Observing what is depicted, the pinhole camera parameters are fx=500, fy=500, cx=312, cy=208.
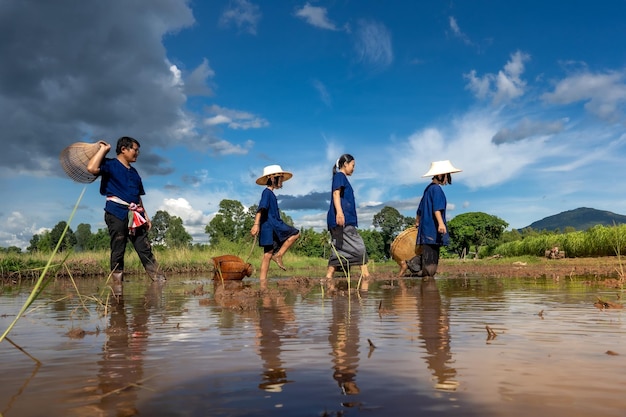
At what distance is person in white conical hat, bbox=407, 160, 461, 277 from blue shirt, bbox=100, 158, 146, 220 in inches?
202

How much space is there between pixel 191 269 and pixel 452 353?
15.7 meters

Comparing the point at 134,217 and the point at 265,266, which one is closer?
the point at 134,217

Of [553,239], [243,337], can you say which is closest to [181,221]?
[553,239]

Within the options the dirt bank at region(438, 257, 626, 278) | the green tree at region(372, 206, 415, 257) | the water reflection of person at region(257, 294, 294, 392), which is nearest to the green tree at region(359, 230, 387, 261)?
the green tree at region(372, 206, 415, 257)

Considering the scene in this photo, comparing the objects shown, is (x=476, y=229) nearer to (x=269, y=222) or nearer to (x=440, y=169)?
(x=440, y=169)

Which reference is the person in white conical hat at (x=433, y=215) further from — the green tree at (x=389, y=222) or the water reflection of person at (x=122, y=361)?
the green tree at (x=389, y=222)

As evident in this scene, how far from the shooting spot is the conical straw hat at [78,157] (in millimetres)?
7137

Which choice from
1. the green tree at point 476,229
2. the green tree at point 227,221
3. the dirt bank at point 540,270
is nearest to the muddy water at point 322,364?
the dirt bank at point 540,270

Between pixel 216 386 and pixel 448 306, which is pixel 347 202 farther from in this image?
pixel 216 386

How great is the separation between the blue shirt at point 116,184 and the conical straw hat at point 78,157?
0.20 metres

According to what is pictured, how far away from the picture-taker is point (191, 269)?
687 inches

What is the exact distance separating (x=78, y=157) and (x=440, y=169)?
613 cm

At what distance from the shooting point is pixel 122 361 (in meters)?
2.59

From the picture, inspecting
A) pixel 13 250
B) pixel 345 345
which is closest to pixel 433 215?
pixel 345 345
